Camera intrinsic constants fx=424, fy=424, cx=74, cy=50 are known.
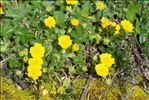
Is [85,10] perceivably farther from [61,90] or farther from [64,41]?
[61,90]

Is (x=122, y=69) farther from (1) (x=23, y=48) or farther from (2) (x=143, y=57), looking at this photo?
(1) (x=23, y=48)

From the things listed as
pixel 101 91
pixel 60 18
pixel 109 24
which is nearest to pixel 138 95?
pixel 101 91

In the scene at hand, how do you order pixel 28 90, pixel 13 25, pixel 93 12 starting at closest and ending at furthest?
pixel 28 90 < pixel 13 25 < pixel 93 12

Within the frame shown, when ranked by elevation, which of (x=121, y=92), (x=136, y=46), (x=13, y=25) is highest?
(x=13, y=25)

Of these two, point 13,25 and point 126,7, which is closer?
point 13,25

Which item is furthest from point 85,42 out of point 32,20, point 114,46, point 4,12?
point 4,12

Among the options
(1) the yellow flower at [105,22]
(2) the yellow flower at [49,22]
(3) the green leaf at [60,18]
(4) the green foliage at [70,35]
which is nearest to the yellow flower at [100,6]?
(4) the green foliage at [70,35]

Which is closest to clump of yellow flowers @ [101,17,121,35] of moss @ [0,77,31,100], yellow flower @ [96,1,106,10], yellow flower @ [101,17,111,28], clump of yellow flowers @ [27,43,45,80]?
yellow flower @ [101,17,111,28]
